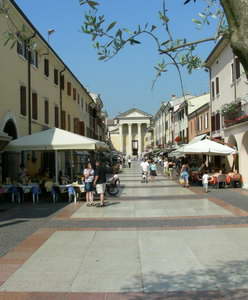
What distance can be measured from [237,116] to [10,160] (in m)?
12.4

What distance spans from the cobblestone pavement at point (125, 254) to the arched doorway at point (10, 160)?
628 cm

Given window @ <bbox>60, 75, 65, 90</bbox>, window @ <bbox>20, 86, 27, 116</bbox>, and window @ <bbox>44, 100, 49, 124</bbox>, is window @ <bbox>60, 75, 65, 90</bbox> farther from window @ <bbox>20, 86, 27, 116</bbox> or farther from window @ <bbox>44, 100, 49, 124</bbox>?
window @ <bbox>20, 86, 27, 116</bbox>

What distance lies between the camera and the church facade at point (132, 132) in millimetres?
135625

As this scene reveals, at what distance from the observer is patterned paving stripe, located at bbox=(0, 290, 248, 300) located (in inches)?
196

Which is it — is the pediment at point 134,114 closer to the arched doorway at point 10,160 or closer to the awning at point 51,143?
the arched doorway at point 10,160

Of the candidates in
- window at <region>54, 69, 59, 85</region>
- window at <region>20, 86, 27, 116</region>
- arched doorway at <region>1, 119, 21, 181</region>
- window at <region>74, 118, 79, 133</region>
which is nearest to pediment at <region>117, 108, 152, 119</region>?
window at <region>74, 118, 79, 133</region>

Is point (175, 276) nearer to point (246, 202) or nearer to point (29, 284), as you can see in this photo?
point (29, 284)

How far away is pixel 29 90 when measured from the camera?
21.4 metres

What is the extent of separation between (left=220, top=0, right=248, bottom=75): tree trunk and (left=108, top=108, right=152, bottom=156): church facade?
13116 cm

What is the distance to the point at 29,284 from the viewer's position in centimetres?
555

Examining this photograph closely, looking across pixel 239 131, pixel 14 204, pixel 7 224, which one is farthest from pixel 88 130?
pixel 7 224

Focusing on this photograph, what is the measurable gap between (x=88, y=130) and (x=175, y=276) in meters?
43.6

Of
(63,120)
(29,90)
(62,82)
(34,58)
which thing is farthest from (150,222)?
(62,82)

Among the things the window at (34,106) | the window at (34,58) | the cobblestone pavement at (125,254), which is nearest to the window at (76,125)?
the window at (34,106)
